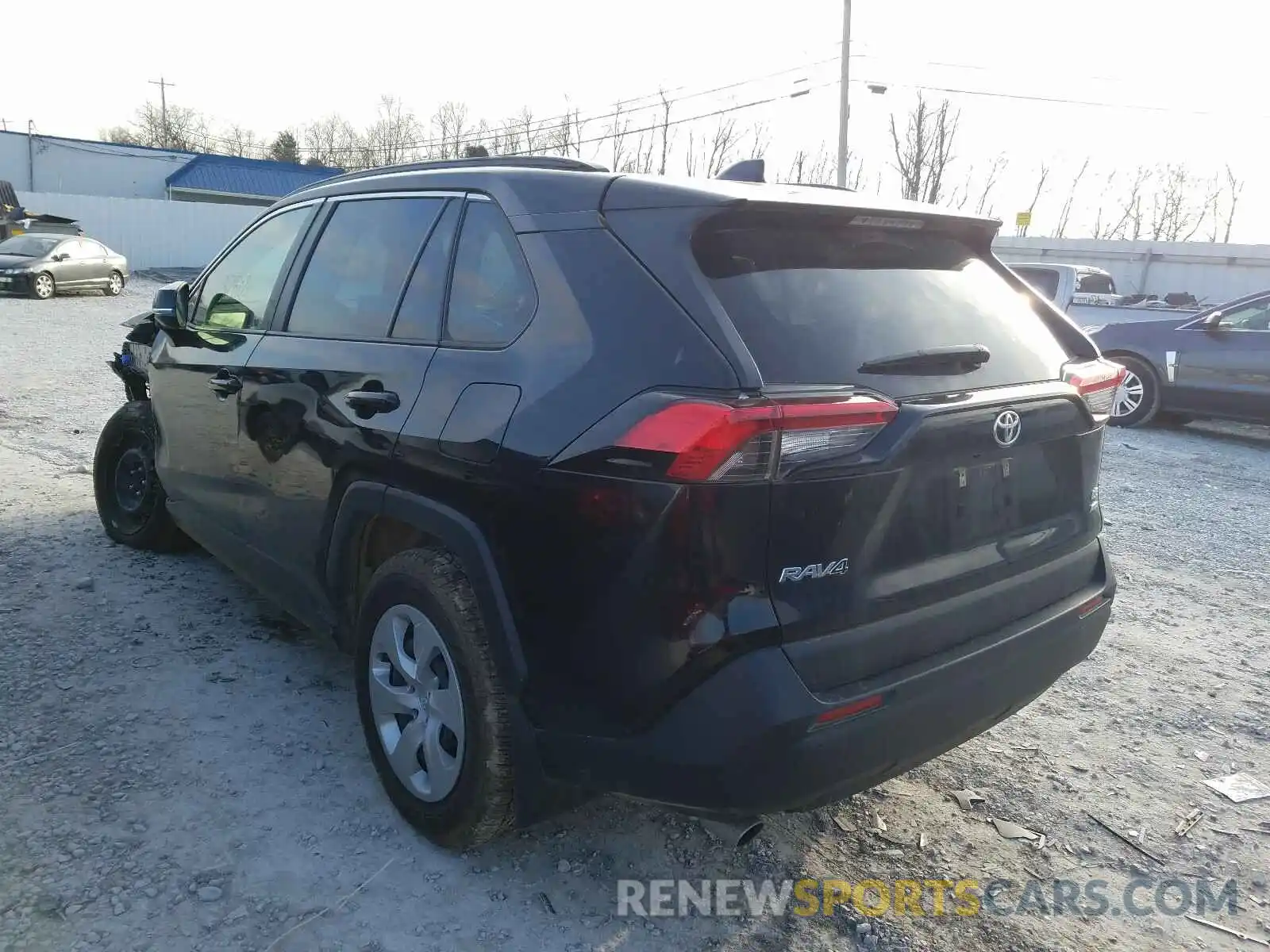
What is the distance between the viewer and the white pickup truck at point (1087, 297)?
13211mm

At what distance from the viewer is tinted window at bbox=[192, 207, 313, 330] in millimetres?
3789

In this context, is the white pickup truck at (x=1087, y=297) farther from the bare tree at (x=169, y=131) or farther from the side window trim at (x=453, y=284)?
the bare tree at (x=169, y=131)

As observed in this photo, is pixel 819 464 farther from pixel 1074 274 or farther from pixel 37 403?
pixel 1074 274

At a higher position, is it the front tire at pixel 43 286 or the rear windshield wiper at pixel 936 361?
the front tire at pixel 43 286

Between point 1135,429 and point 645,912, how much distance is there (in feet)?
31.7

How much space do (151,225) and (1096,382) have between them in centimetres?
3656

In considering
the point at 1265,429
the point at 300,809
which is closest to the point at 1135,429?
the point at 1265,429

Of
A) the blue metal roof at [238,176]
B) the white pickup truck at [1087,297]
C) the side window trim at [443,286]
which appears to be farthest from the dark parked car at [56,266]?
the blue metal roof at [238,176]

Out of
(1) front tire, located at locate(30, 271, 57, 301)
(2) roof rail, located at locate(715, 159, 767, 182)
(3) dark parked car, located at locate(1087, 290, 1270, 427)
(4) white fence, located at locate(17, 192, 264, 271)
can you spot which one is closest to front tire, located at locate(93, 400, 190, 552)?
(2) roof rail, located at locate(715, 159, 767, 182)

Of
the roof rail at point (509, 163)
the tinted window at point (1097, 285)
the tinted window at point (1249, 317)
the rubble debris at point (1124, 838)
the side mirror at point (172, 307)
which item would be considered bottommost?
the rubble debris at point (1124, 838)

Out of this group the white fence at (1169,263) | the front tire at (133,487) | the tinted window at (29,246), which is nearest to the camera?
the front tire at (133,487)

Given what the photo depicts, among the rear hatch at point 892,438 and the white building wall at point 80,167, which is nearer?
the rear hatch at point 892,438

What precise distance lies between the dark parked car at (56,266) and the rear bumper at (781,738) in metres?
22.9

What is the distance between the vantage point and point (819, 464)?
215 cm
